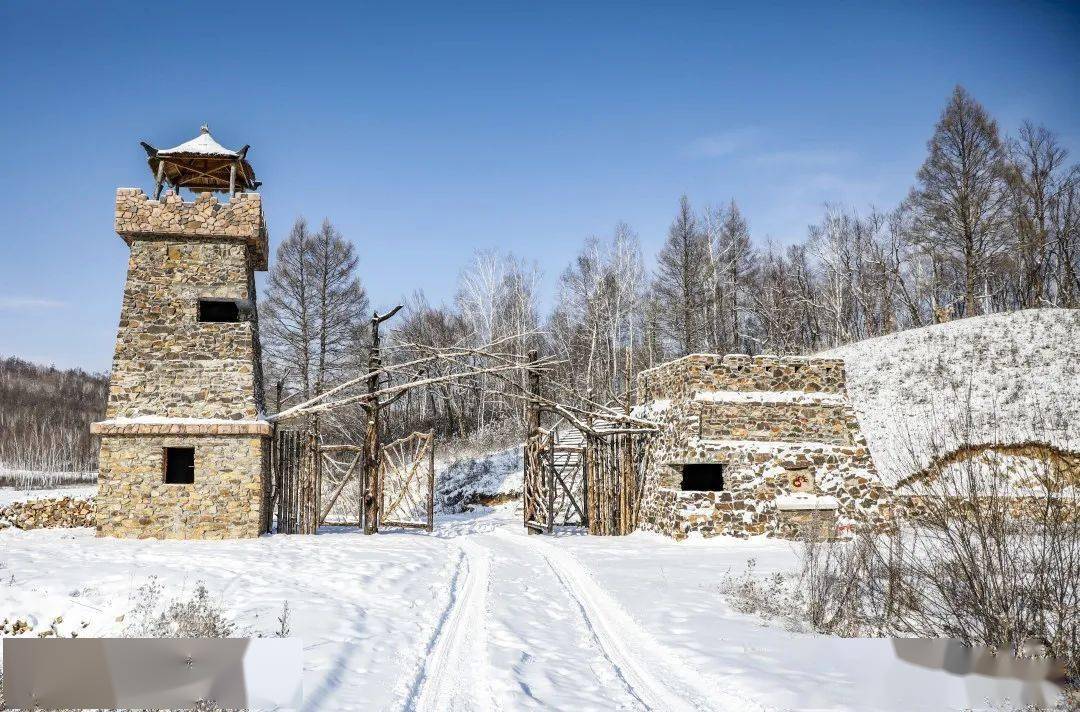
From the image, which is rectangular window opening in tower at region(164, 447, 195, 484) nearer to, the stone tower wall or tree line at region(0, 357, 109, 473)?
the stone tower wall

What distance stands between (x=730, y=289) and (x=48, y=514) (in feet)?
98.5

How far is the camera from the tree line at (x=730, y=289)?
29.6 m

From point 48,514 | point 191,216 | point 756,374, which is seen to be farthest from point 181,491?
point 756,374

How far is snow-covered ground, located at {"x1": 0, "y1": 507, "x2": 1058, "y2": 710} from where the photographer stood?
501cm

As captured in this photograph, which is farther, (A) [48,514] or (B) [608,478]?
(B) [608,478]

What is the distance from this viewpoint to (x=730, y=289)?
35.8 metres

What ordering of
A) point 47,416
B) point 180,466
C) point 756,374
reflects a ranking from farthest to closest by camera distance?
1. point 47,416
2. point 180,466
3. point 756,374

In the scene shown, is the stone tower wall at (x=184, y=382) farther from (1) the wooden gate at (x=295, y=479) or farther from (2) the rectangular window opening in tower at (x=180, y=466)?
(2) the rectangular window opening in tower at (x=180, y=466)

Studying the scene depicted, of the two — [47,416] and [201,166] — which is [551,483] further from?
[47,416]

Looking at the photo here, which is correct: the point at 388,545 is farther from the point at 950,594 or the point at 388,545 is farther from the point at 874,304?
the point at 874,304

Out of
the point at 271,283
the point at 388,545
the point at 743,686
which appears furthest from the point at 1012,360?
the point at 271,283

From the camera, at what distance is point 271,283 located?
31203 mm

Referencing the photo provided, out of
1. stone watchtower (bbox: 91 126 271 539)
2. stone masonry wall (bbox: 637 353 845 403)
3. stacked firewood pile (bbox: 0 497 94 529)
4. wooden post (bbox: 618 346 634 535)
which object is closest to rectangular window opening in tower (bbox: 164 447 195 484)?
stacked firewood pile (bbox: 0 497 94 529)

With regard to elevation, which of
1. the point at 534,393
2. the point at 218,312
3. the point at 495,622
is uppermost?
the point at 218,312
